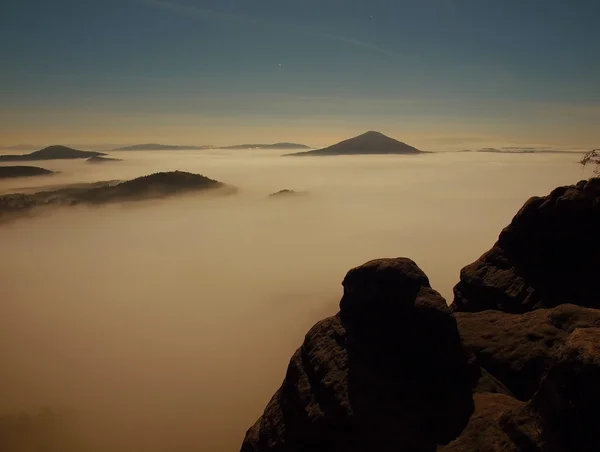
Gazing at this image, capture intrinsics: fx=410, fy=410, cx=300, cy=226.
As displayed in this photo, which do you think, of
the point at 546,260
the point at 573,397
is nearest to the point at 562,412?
the point at 573,397

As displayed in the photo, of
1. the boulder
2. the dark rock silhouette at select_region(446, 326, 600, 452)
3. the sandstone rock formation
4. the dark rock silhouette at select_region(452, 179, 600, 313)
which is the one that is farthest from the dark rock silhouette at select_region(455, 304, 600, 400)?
the boulder

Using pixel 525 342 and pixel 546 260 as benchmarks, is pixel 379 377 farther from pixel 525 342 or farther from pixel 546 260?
pixel 546 260

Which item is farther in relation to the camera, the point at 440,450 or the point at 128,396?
the point at 128,396

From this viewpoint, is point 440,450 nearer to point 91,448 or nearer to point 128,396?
point 91,448

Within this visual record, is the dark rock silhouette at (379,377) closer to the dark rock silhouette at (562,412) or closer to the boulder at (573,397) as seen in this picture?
the dark rock silhouette at (562,412)

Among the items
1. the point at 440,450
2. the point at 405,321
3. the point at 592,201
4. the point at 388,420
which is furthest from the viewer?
the point at 592,201

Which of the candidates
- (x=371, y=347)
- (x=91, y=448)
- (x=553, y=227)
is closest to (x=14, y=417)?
(x=91, y=448)
